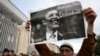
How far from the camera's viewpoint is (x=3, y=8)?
77.2 metres

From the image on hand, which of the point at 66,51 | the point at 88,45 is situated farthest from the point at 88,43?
the point at 66,51

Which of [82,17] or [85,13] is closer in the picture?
[85,13]

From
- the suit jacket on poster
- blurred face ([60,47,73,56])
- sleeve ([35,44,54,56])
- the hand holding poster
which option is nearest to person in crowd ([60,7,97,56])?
blurred face ([60,47,73,56])

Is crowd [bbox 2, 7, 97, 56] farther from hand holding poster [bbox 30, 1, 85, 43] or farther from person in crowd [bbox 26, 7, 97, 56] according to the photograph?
hand holding poster [bbox 30, 1, 85, 43]

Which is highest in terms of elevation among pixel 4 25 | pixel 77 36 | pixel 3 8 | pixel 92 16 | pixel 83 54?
pixel 3 8

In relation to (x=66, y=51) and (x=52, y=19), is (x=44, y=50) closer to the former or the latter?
(x=66, y=51)

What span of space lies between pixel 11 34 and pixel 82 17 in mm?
86186

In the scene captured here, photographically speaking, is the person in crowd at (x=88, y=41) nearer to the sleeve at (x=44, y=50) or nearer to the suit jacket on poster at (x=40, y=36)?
the sleeve at (x=44, y=50)

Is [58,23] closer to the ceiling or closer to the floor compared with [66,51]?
closer to the ceiling

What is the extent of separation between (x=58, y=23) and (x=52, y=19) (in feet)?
0.49

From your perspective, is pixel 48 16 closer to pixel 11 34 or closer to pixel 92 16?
pixel 92 16

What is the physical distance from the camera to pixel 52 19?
152 inches

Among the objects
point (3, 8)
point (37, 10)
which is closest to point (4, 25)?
point (3, 8)

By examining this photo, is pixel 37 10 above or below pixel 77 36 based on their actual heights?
above
